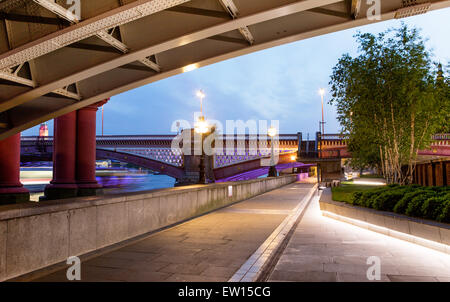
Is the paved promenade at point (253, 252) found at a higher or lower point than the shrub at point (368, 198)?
lower

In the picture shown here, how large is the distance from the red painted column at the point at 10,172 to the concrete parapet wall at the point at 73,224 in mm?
9077

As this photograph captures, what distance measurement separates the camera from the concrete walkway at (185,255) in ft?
17.5

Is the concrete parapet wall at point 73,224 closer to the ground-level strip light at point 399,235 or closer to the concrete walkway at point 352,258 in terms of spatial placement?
the concrete walkway at point 352,258

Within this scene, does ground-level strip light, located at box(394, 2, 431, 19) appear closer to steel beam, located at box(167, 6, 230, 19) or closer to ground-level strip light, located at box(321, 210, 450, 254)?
steel beam, located at box(167, 6, 230, 19)

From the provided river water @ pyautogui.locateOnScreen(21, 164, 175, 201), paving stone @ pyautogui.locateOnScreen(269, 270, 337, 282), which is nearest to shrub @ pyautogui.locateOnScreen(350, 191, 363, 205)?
paving stone @ pyautogui.locateOnScreen(269, 270, 337, 282)

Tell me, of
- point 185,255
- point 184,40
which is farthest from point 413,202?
point 184,40

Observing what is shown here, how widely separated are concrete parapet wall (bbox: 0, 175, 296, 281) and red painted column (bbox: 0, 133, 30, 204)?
357 inches

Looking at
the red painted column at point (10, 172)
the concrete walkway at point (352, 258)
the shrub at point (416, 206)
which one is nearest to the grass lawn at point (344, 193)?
the shrub at point (416, 206)

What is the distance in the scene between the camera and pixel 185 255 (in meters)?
6.58

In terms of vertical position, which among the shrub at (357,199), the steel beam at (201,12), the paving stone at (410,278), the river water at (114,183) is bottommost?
the river water at (114,183)

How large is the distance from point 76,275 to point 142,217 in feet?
11.3

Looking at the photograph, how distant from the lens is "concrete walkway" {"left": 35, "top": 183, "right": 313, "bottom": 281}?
5.34m

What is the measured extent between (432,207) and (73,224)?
313 inches
